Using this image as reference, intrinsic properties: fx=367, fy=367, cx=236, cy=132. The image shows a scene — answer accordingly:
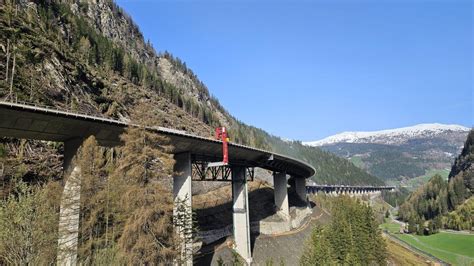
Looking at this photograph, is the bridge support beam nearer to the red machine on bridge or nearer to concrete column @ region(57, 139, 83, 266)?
the red machine on bridge

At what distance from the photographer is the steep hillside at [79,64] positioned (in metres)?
61.9

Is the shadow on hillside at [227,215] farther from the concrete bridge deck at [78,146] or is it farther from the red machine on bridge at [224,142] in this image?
the red machine on bridge at [224,142]

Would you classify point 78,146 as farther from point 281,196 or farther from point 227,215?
point 281,196

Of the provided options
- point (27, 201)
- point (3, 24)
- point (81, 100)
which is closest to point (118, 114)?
point (81, 100)

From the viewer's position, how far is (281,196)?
275 feet

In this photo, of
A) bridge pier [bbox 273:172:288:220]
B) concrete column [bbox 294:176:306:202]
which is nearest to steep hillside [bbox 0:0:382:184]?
bridge pier [bbox 273:172:288:220]

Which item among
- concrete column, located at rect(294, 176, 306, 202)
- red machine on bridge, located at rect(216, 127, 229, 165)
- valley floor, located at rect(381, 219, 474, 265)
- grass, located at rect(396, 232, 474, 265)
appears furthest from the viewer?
grass, located at rect(396, 232, 474, 265)

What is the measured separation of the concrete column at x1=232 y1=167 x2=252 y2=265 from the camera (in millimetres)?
55938

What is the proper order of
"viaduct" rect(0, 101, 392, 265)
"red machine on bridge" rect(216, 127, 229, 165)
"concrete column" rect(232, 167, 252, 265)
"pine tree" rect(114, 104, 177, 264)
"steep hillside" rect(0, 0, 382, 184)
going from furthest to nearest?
"steep hillside" rect(0, 0, 382, 184) → "concrete column" rect(232, 167, 252, 265) → "red machine on bridge" rect(216, 127, 229, 165) → "viaduct" rect(0, 101, 392, 265) → "pine tree" rect(114, 104, 177, 264)

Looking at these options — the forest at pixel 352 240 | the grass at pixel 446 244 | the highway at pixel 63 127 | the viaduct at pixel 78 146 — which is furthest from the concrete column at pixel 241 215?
the grass at pixel 446 244

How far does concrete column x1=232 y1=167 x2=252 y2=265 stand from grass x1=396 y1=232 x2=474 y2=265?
73714 mm

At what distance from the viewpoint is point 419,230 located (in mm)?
152375

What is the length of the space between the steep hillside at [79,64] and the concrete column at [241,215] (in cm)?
2273

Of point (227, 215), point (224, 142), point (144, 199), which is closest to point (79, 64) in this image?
point (227, 215)
